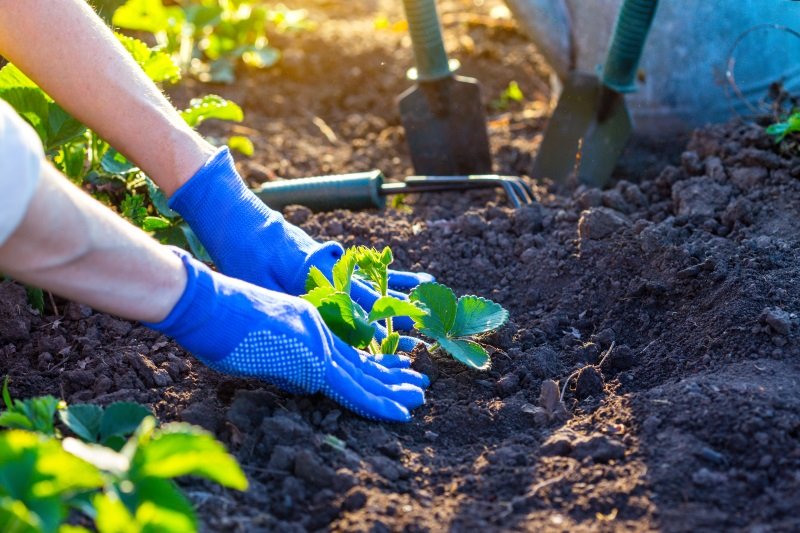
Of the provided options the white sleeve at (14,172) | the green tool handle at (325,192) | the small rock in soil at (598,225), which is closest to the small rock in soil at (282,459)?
the white sleeve at (14,172)

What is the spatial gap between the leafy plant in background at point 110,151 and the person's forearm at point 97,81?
0.58 feet

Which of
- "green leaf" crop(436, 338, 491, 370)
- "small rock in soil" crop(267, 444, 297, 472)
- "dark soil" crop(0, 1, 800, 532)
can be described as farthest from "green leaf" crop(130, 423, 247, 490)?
"green leaf" crop(436, 338, 491, 370)

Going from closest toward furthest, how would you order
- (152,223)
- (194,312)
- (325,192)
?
1. (194,312)
2. (152,223)
3. (325,192)

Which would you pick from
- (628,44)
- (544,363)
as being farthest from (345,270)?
(628,44)

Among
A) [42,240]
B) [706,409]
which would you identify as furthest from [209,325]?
[706,409]

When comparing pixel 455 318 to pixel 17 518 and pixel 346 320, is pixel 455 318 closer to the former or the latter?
pixel 346 320

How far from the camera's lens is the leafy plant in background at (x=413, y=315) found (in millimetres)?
1835

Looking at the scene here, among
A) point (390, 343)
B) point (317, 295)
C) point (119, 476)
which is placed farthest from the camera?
point (390, 343)

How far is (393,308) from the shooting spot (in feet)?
5.78

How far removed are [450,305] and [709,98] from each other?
1780mm

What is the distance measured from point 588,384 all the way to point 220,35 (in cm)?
271

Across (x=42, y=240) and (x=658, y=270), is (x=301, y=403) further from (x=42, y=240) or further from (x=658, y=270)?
(x=658, y=270)

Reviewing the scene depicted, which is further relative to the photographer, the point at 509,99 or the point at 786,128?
the point at 509,99

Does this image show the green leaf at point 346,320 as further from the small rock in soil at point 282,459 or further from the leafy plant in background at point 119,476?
the leafy plant in background at point 119,476
